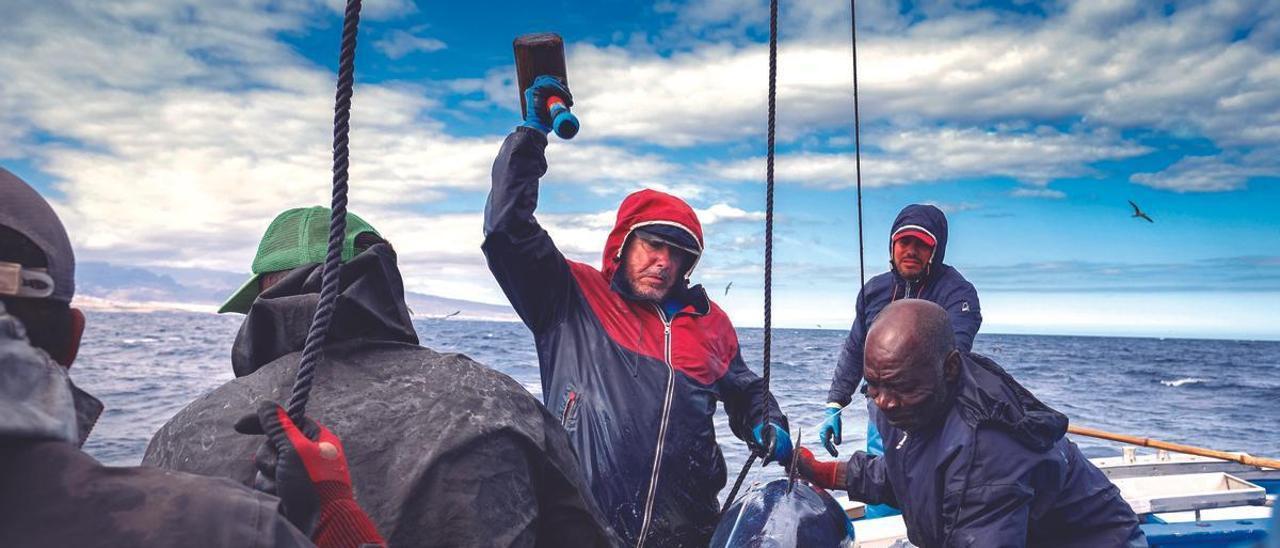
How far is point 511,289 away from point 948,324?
171 centimetres

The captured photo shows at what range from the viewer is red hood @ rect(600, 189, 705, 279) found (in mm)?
3705

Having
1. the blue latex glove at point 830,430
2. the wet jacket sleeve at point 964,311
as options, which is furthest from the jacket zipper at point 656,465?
the wet jacket sleeve at point 964,311

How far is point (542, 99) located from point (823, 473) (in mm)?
1999

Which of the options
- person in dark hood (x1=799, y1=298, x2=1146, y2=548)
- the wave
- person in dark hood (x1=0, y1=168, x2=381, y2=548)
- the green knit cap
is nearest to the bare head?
person in dark hood (x1=799, y1=298, x2=1146, y2=548)

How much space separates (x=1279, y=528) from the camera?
0.50 m

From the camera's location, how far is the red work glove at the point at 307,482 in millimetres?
1274

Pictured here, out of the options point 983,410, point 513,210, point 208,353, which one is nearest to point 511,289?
point 513,210

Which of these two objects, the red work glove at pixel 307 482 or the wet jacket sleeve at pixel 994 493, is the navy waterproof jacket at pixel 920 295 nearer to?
the wet jacket sleeve at pixel 994 493

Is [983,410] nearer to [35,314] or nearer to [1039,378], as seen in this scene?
[35,314]

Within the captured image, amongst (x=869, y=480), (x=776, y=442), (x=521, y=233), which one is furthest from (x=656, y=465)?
(x=521, y=233)

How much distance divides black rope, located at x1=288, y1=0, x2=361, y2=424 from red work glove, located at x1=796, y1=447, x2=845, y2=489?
2.48 m

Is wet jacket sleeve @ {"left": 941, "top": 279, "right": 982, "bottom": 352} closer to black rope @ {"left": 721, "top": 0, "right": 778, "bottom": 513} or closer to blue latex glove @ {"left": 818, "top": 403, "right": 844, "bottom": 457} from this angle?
blue latex glove @ {"left": 818, "top": 403, "right": 844, "bottom": 457}

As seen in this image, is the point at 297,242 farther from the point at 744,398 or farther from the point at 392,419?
the point at 744,398

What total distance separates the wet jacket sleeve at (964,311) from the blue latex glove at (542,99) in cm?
326
